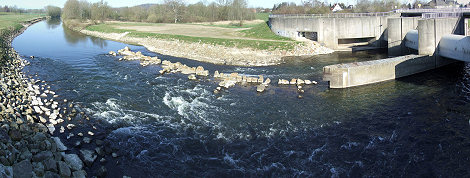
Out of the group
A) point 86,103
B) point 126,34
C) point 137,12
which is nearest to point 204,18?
point 137,12

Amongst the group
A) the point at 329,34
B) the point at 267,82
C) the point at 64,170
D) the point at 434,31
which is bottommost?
the point at 64,170

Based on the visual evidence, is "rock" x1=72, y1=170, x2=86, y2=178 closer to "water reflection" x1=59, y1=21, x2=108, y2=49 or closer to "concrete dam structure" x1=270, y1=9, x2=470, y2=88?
"concrete dam structure" x1=270, y1=9, x2=470, y2=88

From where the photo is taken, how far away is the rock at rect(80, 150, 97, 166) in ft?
59.8

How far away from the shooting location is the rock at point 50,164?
52.1ft

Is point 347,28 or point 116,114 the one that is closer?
point 116,114

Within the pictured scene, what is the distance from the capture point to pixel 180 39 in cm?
6325

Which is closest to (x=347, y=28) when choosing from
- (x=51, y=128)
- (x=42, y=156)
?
(x=51, y=128)

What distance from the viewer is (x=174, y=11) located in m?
111

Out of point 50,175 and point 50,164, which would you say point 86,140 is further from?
point 50,175

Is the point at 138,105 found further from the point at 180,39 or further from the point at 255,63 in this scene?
the point at 180,39

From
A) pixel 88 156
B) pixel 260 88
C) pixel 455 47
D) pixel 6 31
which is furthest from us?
pixel 6 31

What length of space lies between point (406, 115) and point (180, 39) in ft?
148

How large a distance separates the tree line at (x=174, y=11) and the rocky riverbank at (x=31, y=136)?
80.4 meters

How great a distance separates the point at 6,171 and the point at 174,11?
101 meters
